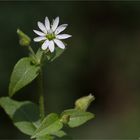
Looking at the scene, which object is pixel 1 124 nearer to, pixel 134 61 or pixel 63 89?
pixel 63 89

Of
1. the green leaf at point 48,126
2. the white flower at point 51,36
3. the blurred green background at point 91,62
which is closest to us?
the green leaf at point 48,126

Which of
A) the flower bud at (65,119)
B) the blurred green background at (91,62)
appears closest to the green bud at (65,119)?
the flower bud at (65,119)

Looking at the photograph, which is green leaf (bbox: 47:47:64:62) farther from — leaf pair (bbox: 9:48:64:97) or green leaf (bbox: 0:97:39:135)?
green leaf (bbox: 0:97:39:135)

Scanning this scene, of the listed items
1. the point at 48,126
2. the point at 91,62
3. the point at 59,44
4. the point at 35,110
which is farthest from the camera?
the point at 91,62

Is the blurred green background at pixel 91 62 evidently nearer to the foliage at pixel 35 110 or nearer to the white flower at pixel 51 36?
the foliage at pixel 35 110

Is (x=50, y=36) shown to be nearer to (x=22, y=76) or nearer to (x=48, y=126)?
(x=22, y=76)

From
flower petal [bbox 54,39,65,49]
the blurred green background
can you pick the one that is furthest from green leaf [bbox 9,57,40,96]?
the blurred green background

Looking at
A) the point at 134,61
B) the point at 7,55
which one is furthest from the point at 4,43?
the point at 134,61

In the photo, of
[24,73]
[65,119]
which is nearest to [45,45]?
[24,73]
